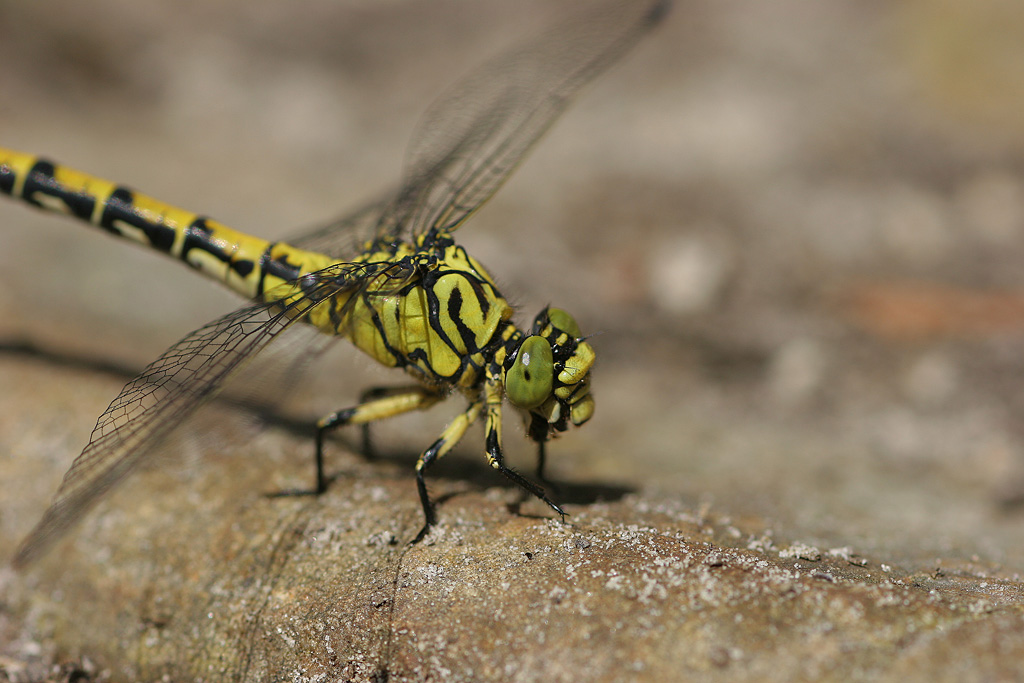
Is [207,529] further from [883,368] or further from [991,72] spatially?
[991,72]

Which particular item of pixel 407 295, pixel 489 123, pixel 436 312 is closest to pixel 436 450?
pixel 436 312

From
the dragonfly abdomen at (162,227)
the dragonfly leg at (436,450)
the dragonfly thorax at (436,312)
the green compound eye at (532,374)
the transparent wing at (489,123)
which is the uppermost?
the transparent wing at (489,123)

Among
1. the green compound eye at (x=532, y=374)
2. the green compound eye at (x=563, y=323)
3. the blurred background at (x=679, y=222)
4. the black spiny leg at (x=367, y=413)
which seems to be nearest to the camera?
the green compound eye at (x=532, y=374)

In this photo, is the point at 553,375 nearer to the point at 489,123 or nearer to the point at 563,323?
the point at 563,323

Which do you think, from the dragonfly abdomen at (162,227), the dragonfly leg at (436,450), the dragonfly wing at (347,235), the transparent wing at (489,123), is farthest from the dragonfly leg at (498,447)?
the dragonfly abdomen at (162,227)

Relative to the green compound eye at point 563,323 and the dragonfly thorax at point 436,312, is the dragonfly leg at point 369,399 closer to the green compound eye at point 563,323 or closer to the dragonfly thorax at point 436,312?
the dragonfly thorax at point 436,312

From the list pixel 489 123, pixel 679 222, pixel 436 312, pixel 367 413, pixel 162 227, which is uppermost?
pixel 679 222

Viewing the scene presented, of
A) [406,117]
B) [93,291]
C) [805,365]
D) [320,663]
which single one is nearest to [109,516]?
[320,663]
